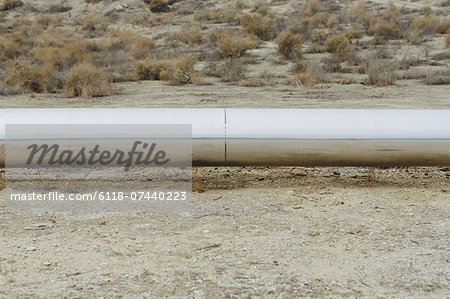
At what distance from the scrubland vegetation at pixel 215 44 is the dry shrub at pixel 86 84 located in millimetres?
29

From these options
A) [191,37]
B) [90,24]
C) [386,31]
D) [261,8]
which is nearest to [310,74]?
[386,31]

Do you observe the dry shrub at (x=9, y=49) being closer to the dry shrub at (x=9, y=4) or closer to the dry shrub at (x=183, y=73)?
the dry shrub at (x=183, y=73)

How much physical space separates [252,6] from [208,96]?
20.8 metres

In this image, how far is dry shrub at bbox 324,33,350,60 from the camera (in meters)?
18.0

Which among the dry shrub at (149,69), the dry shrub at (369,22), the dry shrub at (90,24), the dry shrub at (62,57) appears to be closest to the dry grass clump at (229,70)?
the dry shrub at (149,69)

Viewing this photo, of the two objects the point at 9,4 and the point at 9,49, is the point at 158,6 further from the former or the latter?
the point at 9,49

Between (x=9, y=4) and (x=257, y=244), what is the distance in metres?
35.4

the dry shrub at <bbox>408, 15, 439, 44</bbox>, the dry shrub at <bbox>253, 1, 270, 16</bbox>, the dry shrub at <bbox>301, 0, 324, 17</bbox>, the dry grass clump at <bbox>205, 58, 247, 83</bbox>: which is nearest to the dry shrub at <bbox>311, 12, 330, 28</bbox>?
the dry shrub at <bbox>301, 0, 324, 17</bbox>

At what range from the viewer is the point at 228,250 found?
408 cm

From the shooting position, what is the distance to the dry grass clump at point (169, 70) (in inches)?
583

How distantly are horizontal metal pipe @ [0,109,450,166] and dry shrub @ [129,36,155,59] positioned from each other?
46.1 feet

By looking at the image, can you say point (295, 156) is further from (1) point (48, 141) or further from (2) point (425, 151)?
(1) point (48, 141)

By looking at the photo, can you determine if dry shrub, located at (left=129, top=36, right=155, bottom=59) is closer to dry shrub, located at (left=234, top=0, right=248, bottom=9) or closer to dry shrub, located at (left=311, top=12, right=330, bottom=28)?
dry shrub, located at (left=311, top=12, right=330, bottom=28)

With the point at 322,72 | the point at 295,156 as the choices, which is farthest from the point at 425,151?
the point at 322,72
